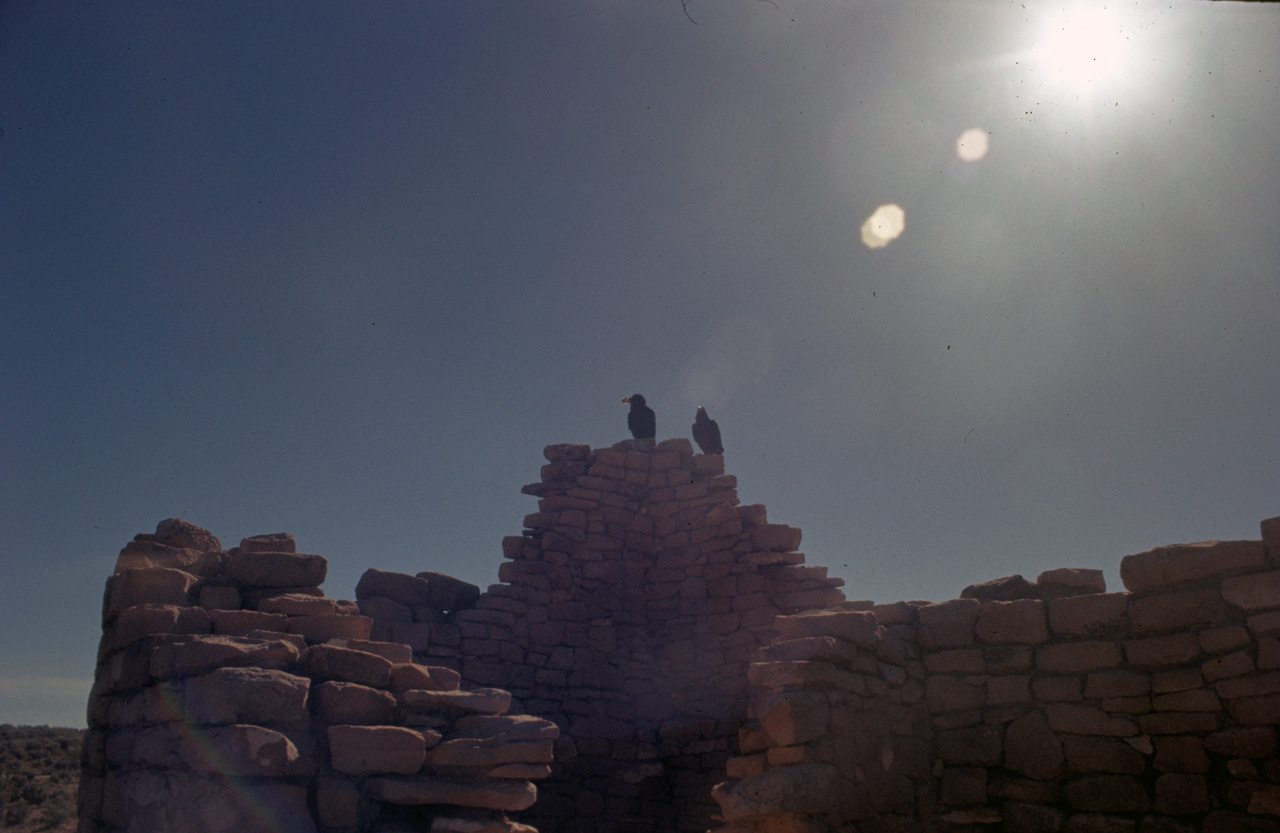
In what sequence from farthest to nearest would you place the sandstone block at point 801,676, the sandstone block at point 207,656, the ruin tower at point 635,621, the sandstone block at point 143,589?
1. the ruin tower at point 635,621
2. the sandstone block at point 143,589
3. the sandstone block at point 801,676
4. the sandstone block at point 207,656

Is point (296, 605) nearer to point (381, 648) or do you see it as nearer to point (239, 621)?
point (239, 621)

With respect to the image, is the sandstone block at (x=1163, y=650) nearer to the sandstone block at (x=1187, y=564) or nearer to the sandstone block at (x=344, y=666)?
the sandstone block at (x=1187, y=564)

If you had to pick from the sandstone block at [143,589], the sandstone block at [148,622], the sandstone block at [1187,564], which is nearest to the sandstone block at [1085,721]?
the sandstone block at [1187,564]

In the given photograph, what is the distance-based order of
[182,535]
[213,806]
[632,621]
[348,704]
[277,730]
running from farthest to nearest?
[632,621]
[182,535]
[348,704]
[277,730]
[213,806]

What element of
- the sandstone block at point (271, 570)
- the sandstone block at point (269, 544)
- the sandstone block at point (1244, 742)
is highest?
the sandstone block at point (269, 544)

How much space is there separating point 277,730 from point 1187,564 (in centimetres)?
624

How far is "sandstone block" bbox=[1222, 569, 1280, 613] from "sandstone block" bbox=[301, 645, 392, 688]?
5866 mm

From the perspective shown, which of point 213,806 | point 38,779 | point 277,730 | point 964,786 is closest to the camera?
point 213,806

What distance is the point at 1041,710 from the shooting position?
20.1ft

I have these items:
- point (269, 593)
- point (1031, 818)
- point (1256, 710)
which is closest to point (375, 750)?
point (269, 593)

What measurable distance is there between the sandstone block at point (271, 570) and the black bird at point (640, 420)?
6.17m

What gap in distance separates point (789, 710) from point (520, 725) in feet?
6.16

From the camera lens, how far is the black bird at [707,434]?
40.4ft

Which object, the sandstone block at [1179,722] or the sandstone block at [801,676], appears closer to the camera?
the sandstone block at [1179,722]
